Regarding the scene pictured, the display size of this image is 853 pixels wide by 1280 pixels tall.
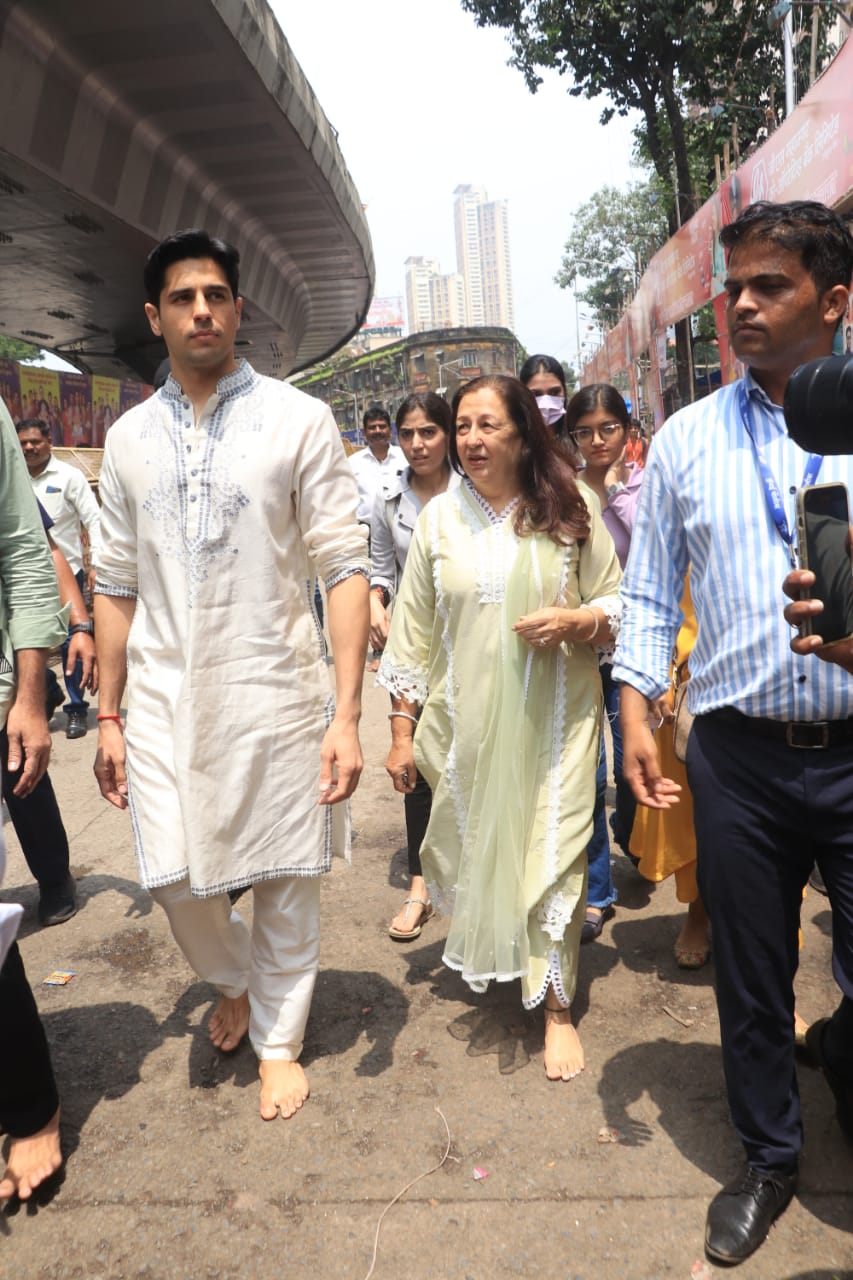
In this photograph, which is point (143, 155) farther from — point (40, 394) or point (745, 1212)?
point (745, 1212)

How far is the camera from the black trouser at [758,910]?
189cm

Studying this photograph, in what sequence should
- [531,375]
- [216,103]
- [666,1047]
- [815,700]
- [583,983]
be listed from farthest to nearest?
1. [216,103]
2. [531,375]
3. [583,983]
4. [666,1047]
5. [815,700]

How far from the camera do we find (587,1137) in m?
2.28

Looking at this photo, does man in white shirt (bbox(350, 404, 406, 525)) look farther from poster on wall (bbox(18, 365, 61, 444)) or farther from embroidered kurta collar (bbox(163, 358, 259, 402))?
poster on wall (bbox(18, 365, 61, 444))

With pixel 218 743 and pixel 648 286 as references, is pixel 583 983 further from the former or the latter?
pixel 648 286

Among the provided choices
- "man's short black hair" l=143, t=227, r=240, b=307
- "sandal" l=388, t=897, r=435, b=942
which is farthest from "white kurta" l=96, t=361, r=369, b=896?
"sandal" l=388, t=897, r=435, b=942

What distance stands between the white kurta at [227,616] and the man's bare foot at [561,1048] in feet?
2.50

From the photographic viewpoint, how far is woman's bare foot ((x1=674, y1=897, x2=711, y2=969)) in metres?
3.05

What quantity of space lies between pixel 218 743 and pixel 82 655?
1.42 metres

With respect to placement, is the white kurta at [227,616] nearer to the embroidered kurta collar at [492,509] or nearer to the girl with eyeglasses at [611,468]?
the embroidered kurta collar at [492,509]

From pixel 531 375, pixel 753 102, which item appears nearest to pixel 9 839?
pixel 531 375

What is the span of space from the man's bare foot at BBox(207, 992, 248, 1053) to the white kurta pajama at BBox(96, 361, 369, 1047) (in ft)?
1.91

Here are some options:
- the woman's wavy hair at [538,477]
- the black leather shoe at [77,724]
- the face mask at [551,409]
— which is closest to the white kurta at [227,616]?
the woman's wavy hair at [538,477]

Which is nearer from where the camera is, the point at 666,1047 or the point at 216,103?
the point at 666,1047
